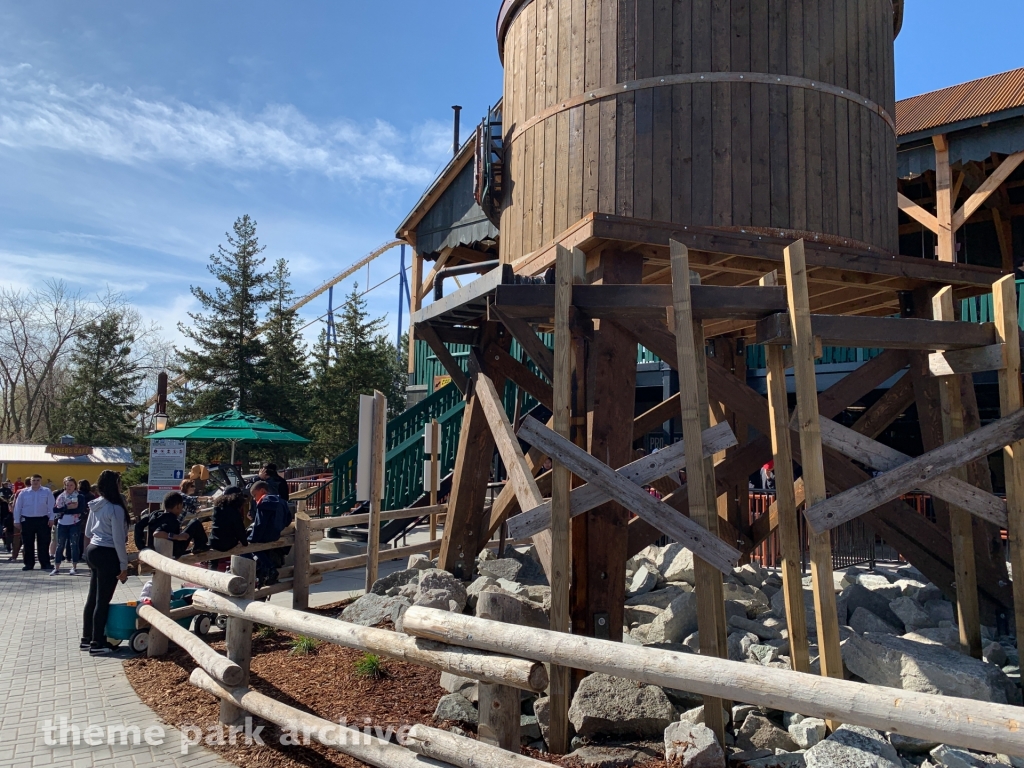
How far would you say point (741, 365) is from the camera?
9.17m

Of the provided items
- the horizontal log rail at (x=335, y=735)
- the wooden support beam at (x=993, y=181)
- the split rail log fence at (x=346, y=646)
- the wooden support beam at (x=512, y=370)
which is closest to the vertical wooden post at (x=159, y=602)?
the split rail log fence at (x=346, y=646)

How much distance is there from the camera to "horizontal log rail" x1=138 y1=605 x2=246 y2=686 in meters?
5.10

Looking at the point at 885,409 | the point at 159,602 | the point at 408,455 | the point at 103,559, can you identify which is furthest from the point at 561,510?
the point at 408,455

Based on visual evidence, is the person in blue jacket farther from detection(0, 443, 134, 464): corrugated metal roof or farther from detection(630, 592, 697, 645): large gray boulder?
detection(0, 443, 134, 464): corrugated metal roof

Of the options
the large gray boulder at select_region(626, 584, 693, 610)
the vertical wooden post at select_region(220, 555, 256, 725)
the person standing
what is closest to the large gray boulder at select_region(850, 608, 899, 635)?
the large gray boulder at select_region(626, 584, 693, 610)

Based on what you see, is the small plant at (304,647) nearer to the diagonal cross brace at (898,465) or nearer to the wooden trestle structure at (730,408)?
the wooden trestle structure at (730,408)

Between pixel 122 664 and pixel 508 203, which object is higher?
pixel 508 203

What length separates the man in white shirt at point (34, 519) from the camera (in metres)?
13.2

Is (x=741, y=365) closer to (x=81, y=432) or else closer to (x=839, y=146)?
(x=839, y=146)

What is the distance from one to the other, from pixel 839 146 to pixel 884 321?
200 centimetres

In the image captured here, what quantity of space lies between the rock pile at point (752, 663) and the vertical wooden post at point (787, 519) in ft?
1.40

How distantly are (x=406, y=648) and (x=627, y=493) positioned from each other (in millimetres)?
1492

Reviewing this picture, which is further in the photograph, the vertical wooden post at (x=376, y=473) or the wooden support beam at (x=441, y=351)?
the wooden support beam at (x=441, y=351)

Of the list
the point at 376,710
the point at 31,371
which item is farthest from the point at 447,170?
the point at 31,371
